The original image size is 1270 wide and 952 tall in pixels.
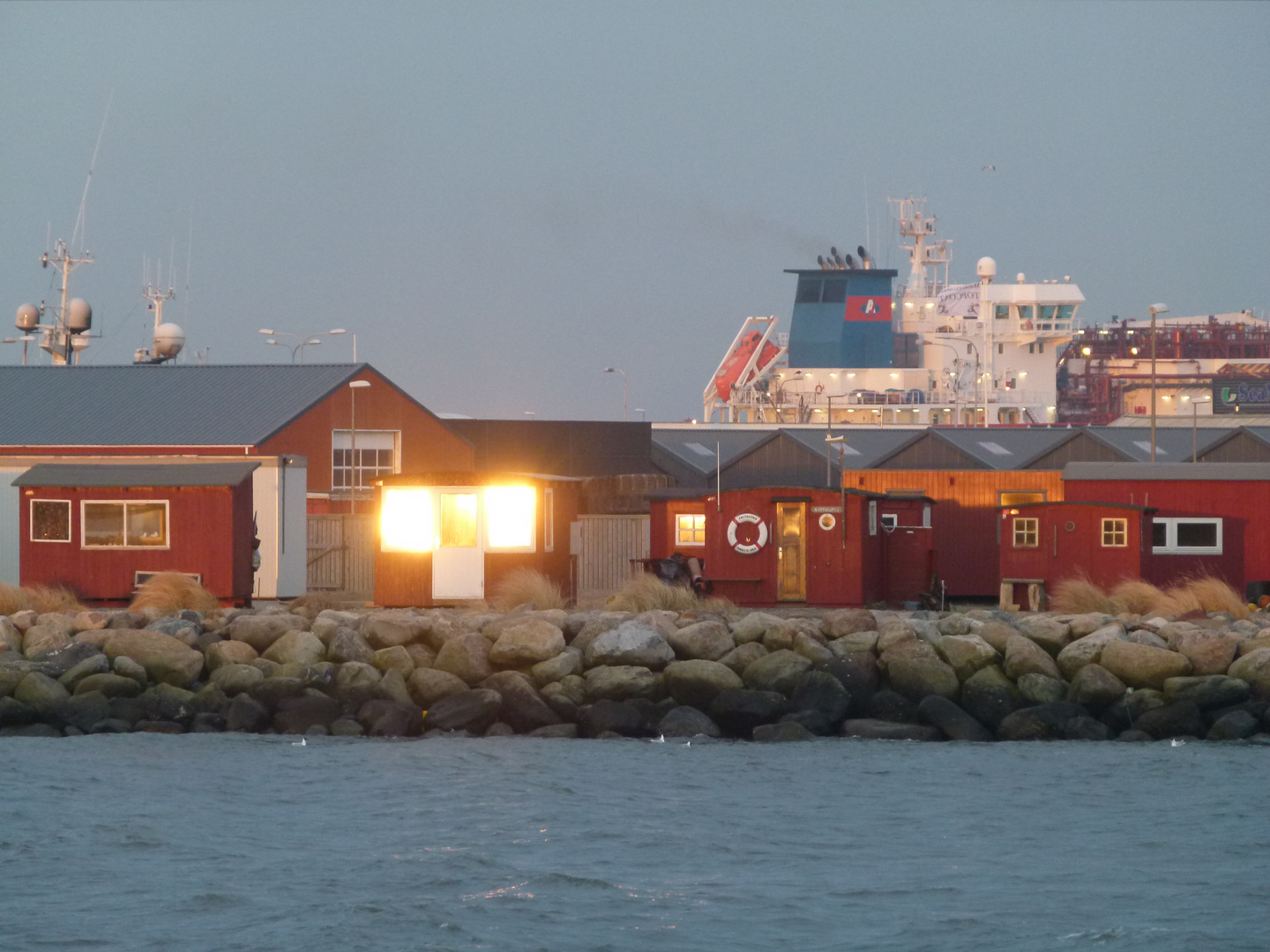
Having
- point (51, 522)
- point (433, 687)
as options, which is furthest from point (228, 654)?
point (51, 522)

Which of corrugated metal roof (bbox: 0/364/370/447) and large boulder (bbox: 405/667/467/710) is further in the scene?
corrugated metal roof (bbox: 0/364/370/447)

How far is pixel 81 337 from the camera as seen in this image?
58.1 m

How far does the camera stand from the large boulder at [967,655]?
82.7 feet

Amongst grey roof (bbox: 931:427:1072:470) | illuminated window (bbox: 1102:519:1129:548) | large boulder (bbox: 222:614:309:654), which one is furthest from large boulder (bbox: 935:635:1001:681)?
grey roof (bbox: 931:427:1072:470)

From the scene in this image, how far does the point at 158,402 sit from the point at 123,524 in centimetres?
1180

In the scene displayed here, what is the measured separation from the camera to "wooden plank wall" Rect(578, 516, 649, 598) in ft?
131

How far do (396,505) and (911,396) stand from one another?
5800 cm

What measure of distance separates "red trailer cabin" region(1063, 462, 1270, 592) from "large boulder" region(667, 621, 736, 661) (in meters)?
11.5

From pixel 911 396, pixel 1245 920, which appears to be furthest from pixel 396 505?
pixel 911 396

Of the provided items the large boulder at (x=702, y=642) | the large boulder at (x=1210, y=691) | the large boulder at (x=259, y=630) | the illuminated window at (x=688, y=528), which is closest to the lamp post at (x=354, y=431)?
the illuminated window at (x=688, y=528)

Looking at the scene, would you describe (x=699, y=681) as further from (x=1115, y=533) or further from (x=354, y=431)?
(x=354, y=431)

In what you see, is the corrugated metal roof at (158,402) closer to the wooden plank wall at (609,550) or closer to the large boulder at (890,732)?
the wooden plank wall at (609,550)

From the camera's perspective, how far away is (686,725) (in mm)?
24094

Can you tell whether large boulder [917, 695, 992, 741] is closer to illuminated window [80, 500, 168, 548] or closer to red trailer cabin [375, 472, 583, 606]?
red trailer cabin [375, 472, 583, 606]
